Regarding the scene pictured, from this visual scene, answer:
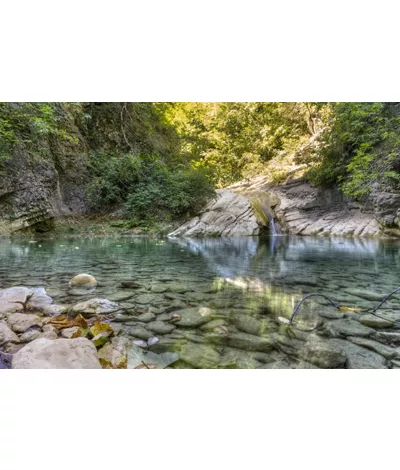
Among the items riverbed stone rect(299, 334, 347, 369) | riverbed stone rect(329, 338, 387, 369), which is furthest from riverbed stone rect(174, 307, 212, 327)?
riverbed stone rect(329, 338, 387, 369)

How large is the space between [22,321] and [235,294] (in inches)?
52.2

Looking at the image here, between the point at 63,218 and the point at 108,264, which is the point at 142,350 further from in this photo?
the point at 63,218

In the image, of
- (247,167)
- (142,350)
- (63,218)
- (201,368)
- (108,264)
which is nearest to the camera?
(201,368)

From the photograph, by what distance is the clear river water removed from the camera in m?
1.34

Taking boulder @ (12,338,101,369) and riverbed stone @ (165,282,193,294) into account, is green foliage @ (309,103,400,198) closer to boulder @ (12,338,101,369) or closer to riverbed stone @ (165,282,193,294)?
riverbed stone @ (165,282,193,294)

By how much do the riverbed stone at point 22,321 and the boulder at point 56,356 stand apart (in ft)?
0.96

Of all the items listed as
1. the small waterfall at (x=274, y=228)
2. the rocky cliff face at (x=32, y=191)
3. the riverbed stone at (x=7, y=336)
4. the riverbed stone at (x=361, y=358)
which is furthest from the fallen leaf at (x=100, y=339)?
the small waterfall at (x=274, y=228)

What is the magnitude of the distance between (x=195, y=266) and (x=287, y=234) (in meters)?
4.59

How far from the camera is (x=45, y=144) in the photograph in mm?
5207

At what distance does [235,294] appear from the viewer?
219 centimetres

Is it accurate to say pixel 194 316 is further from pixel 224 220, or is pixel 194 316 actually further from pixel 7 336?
pixel 224 220

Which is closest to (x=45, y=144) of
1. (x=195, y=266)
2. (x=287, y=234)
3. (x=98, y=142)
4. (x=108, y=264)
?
(x=98, y=142)

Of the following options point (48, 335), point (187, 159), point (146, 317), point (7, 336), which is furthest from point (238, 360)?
point (187, 159)

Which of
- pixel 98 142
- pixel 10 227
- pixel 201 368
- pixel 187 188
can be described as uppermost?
pixel 98 142
